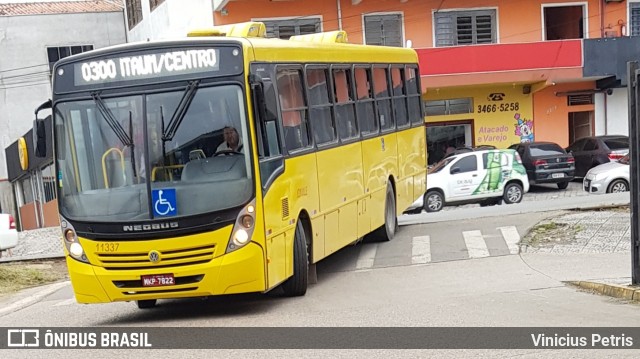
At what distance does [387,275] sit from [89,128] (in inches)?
199

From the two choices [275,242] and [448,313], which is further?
[275,242]

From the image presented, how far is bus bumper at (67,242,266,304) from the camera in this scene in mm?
9352

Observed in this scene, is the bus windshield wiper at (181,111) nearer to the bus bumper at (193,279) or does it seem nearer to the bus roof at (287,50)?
the bus roof at (287,50)

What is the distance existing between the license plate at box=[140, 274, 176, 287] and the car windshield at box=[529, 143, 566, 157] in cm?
2071

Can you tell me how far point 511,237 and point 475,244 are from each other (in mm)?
733

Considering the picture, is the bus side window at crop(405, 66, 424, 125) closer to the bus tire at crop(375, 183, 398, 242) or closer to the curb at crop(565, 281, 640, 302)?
the bus tire at crop(375, 183, 398, 242)

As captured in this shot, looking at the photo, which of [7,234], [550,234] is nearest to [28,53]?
[7,234]

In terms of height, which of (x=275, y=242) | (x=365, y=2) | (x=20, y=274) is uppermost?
(x=365, y=2)

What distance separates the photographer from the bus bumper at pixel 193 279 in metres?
9.35

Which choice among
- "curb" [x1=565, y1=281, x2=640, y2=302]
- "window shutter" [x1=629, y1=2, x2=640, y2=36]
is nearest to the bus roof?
"curb" [x1=565, y1=281, x2=640, y2=302]

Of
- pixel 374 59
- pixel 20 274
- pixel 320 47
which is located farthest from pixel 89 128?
pixel 20 274

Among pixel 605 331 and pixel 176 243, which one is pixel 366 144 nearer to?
pixel 176 243

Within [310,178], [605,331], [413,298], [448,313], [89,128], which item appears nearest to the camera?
[605,331]

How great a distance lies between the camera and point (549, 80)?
33594mm
